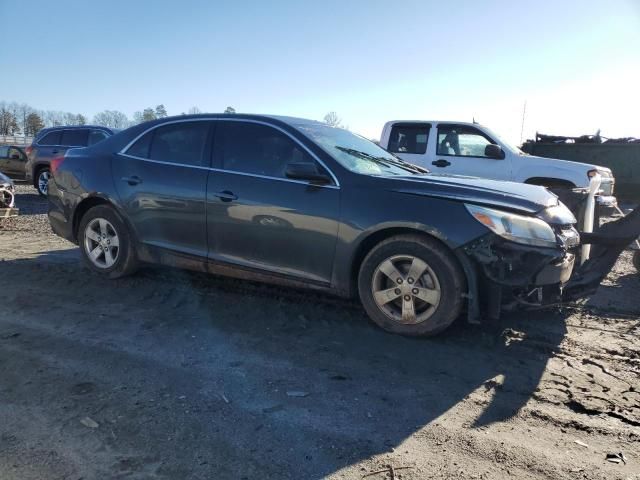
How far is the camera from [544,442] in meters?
2.66

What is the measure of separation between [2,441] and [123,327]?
5.19ft

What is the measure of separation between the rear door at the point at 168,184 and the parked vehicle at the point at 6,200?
531 centimetres

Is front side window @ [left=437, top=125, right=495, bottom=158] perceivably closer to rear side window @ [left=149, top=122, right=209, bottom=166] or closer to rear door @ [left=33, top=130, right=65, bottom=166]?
rear side window @ [left=149, top=122, right=209, bottom=166]

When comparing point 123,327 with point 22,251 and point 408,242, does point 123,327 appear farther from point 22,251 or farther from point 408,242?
point 22,251

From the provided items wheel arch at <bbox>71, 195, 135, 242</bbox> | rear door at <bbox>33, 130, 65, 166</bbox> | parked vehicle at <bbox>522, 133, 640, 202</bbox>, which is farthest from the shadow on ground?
parked vehicle at <bbox>522, 133, 640, 202</bbox>

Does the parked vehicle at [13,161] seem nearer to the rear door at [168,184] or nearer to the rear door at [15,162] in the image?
the rear door at [15,162]

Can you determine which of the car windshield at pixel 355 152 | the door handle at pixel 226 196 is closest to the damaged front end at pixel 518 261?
the car windshield at pixel 355 152

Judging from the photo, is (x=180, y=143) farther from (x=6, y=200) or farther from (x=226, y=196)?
(x=6, y=200)

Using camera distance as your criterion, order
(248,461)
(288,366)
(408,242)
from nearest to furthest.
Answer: (248,461)
(288,366)
(408,242)

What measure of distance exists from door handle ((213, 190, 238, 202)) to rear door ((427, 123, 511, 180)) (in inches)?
211

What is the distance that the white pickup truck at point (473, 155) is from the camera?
8750 millimetres

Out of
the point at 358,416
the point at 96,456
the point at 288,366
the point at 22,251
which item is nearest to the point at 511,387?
the point at 358,416

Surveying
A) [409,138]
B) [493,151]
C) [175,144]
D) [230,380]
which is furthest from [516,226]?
[409,138]

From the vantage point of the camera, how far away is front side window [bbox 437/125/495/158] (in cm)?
916
